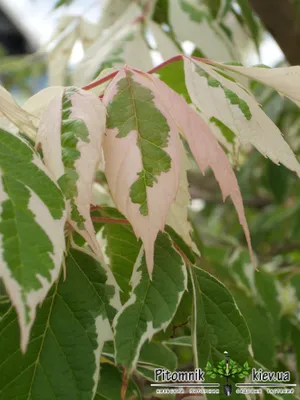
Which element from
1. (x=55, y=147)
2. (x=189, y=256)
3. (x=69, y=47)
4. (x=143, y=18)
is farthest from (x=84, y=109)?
(x=69, y=47)

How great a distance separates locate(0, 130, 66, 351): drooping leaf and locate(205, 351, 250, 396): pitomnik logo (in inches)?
6.2

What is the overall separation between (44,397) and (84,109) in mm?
181

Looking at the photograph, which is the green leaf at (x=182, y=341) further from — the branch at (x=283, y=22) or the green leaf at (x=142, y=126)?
the branch at (x=283, y=22)

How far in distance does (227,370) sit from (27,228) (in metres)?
0.19

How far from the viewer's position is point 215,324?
0.39 metres

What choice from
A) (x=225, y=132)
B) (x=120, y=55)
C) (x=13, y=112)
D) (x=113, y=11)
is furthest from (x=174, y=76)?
(x=113, y=11)

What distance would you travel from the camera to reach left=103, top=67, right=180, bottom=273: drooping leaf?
1.05ft

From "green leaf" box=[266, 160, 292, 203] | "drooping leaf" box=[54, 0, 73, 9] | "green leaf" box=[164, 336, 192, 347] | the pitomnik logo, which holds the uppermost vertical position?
"drooping leaf" box=[54, 0, 73, 9]

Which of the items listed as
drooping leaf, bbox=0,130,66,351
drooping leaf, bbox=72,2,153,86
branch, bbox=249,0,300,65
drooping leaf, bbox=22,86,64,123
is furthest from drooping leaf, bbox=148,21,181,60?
drooping leaf, bbox=0,130,66,351

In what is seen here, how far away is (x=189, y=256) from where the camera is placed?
45cm

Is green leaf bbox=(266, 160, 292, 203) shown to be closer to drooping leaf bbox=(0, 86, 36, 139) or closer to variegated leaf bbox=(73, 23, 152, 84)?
variegated leaf bbox=(73, 23, 152, 84)

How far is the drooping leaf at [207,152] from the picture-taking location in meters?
A: 0.34

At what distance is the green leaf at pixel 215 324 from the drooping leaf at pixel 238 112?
107mm

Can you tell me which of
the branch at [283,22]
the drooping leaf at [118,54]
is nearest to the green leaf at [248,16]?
the branch at [283,22]
